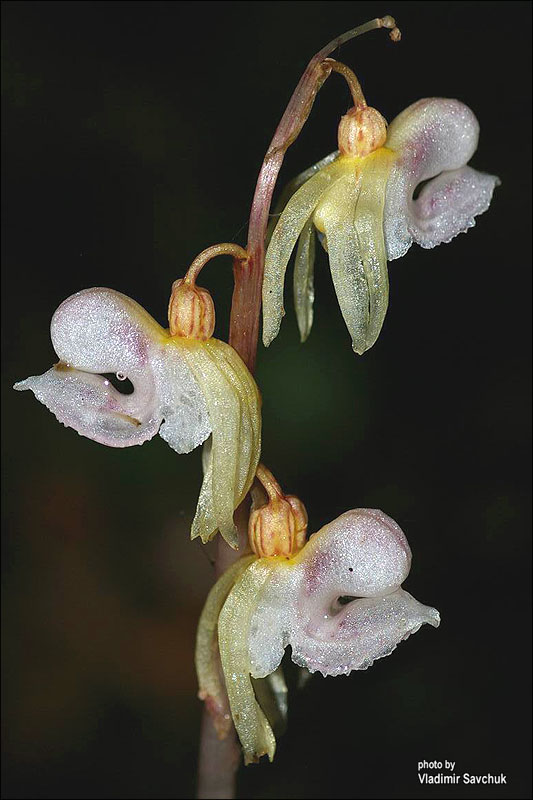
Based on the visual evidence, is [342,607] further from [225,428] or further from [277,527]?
[225,428]

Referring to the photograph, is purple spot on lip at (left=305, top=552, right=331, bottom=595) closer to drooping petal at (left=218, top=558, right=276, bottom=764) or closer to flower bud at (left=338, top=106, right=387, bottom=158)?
drooping petal at (left=218, top=558, right=276, bottom=764)

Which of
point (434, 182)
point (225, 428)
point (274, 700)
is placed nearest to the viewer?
point (225, 428)

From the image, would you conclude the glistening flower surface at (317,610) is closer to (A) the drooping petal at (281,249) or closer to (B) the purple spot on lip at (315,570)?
(B) the purple spot on lip at (315,570)

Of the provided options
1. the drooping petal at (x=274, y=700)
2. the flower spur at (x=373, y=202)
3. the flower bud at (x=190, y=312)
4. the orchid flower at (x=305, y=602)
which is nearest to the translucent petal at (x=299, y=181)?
the flower spur at (x=373, y=202)

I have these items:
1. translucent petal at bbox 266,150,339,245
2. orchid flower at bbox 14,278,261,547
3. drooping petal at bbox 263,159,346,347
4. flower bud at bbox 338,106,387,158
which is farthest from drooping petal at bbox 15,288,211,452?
flower bud at bbox 338,106,387,158

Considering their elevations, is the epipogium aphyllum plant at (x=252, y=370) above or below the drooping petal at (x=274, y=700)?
above

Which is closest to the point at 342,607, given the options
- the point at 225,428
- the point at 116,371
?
the point at 225,428

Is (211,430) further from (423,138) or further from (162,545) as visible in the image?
(162,545)
